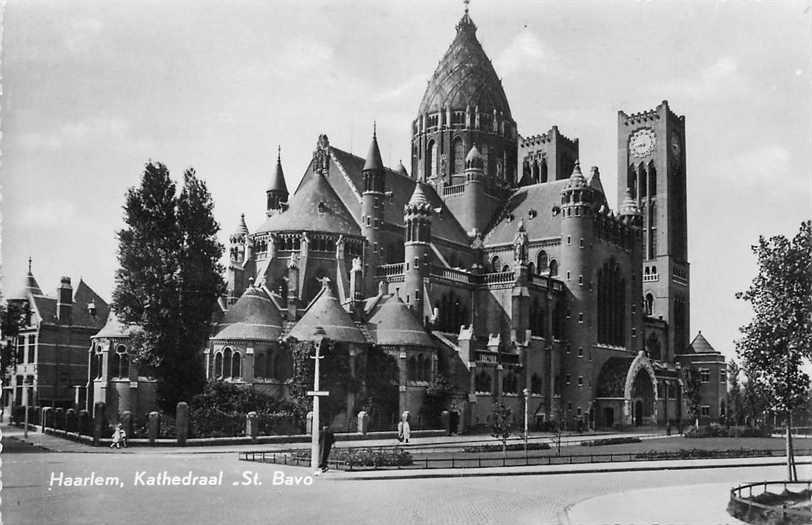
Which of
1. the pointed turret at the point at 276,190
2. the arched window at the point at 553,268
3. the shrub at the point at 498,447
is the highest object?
the pointed turret at the point at 276,190

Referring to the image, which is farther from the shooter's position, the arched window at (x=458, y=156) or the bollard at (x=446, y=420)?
the arched window at (x=458, y=156)

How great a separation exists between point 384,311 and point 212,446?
22784mm

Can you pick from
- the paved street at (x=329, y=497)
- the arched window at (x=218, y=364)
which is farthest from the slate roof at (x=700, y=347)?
the paved street at (x=329, y=497)

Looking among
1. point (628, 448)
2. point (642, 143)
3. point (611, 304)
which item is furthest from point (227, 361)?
point (642, 143)

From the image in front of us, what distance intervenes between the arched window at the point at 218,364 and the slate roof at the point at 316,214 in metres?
16.5

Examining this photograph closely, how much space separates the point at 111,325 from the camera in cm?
6112

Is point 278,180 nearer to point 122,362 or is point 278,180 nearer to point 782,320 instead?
point 122,362

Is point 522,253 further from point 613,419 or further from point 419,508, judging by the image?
point 419,508

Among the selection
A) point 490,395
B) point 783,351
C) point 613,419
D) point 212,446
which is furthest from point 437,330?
point 783,351

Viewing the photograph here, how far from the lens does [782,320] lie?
32.5m

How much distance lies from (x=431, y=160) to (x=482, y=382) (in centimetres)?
3579

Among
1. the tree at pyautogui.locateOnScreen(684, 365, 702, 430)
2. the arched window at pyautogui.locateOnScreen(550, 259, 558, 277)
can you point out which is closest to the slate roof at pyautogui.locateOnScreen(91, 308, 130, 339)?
the arched window at pyautogui.locateOnScreen(550, 259, 558, 277)

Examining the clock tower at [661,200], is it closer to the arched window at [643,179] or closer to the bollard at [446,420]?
the arched window at [643,179]

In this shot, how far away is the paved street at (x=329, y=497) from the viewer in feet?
78.4
